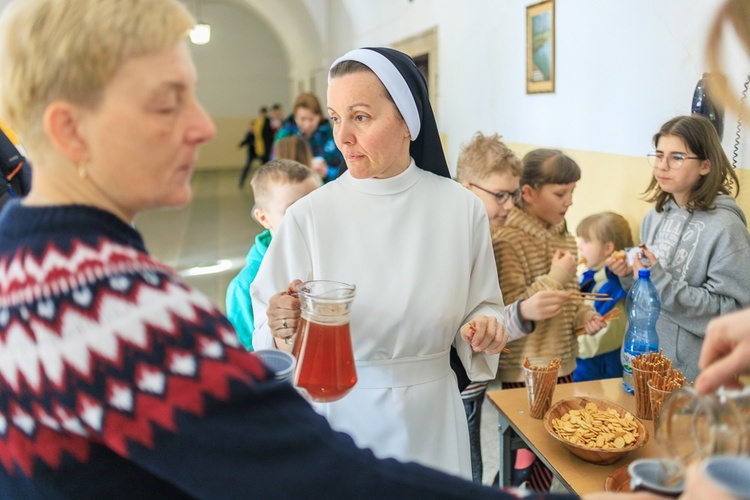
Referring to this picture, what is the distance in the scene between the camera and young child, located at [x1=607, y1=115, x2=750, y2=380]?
242 cm

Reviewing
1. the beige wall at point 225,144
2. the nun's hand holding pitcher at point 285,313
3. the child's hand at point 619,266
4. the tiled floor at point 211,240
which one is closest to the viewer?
the nun's hand holding pitcher at point 285,313

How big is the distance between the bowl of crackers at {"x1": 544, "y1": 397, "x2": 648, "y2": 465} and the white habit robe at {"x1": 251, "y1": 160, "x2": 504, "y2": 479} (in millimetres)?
295

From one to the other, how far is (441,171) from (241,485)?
137 centimetres

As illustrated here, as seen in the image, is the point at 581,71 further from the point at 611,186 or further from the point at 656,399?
the point at 656,399

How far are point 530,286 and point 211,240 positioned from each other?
6.76 meters

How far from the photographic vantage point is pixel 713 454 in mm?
779

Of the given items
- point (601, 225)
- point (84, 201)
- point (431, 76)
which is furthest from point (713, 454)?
point (431, 76)

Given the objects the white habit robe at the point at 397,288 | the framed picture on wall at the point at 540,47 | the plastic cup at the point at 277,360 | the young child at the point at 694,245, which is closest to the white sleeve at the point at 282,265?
the white habit robe at the point at 397,288

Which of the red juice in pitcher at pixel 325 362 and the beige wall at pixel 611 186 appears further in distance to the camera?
the beige wall at pixel 611 186

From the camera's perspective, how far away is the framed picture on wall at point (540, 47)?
4160 mm

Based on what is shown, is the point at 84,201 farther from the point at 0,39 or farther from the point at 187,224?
the point at 187,224

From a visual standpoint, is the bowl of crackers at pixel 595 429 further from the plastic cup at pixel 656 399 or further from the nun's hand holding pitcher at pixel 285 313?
the nun's hand holding pitcher at pixel 285 313

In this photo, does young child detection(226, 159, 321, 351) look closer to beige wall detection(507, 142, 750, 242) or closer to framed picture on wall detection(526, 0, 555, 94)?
beige wall detection(507, 142, 750, 242)

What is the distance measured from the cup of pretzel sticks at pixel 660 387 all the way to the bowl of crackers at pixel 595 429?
69mm
